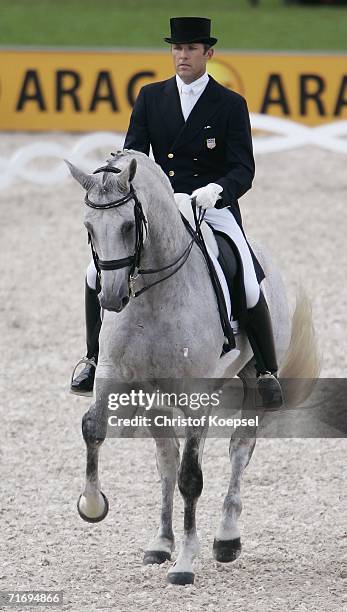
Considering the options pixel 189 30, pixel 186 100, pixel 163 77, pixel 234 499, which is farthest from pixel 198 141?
pixel 163 77

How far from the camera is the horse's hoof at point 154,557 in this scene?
5527 millimetres

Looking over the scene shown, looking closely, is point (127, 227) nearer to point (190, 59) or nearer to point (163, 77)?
point (190, 59)

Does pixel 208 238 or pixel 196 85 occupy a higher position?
pixel 196 85

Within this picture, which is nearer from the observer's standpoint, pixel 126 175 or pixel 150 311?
pixel 126 175

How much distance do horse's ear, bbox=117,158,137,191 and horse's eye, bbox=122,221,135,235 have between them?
128 mm

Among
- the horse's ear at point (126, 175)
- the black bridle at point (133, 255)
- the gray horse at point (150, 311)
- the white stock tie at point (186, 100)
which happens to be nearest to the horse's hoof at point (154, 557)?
the gray horse at point (150, 311)

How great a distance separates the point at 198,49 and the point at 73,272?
237 inches

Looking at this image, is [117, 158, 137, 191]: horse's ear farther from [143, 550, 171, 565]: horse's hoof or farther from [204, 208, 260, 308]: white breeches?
[143, 550, 171, 565]: horse's hoof

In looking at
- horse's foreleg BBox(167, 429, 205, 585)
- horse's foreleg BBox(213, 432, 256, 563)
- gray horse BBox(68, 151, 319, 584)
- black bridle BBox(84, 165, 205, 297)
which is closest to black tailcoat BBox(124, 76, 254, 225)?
gray horse BBox(68, 151, 319, 584)

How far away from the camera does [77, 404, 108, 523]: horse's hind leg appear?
5105mm

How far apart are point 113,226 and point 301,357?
2200 millimetres

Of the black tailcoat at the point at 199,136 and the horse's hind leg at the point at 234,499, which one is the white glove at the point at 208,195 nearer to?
the black tailcoat at the point at 199,136

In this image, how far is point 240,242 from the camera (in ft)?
18.5

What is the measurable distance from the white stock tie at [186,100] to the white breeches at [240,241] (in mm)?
447
